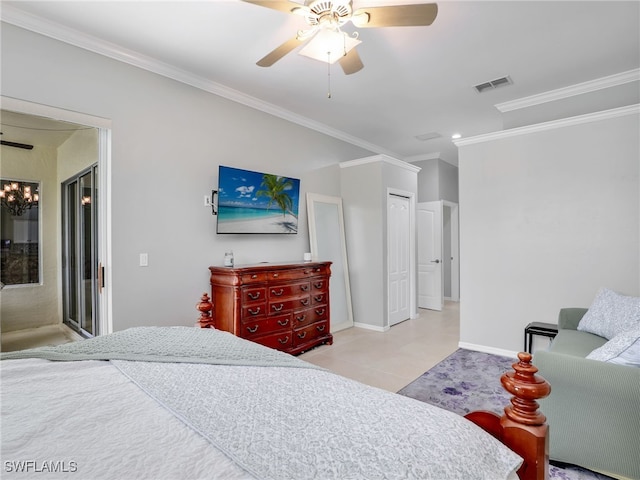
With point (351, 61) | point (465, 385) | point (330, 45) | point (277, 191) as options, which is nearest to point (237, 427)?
point (330, 45)

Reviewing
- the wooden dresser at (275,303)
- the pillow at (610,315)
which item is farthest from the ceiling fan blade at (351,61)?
the pillow at (610,315)

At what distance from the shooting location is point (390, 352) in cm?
388

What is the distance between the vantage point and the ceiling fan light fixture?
6.91ft

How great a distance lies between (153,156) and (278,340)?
7.16 ft

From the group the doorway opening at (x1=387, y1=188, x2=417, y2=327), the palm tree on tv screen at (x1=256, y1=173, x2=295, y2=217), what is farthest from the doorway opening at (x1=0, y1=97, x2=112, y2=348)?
the doorway opening at (x1=387, y1=188, x2=417, y2=327)

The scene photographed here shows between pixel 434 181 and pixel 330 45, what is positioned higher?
pixel 330 45

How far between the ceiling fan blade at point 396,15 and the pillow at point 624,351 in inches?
81.0

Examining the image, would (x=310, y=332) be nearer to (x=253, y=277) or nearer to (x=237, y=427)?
(x=253, y=277)

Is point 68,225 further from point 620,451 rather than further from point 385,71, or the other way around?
point 620,451

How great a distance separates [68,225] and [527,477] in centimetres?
350

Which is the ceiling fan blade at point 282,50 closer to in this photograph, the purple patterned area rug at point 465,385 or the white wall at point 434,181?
the purple patterned area rug at point 465,385

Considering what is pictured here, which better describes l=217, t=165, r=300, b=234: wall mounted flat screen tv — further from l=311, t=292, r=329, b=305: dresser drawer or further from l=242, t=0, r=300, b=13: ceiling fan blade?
l=242, t=0, r=300, b=13: ceiling fan blade

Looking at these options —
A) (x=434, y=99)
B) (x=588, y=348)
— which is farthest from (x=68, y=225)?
(x=588, y=348)

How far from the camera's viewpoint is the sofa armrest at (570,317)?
10.1 feet
